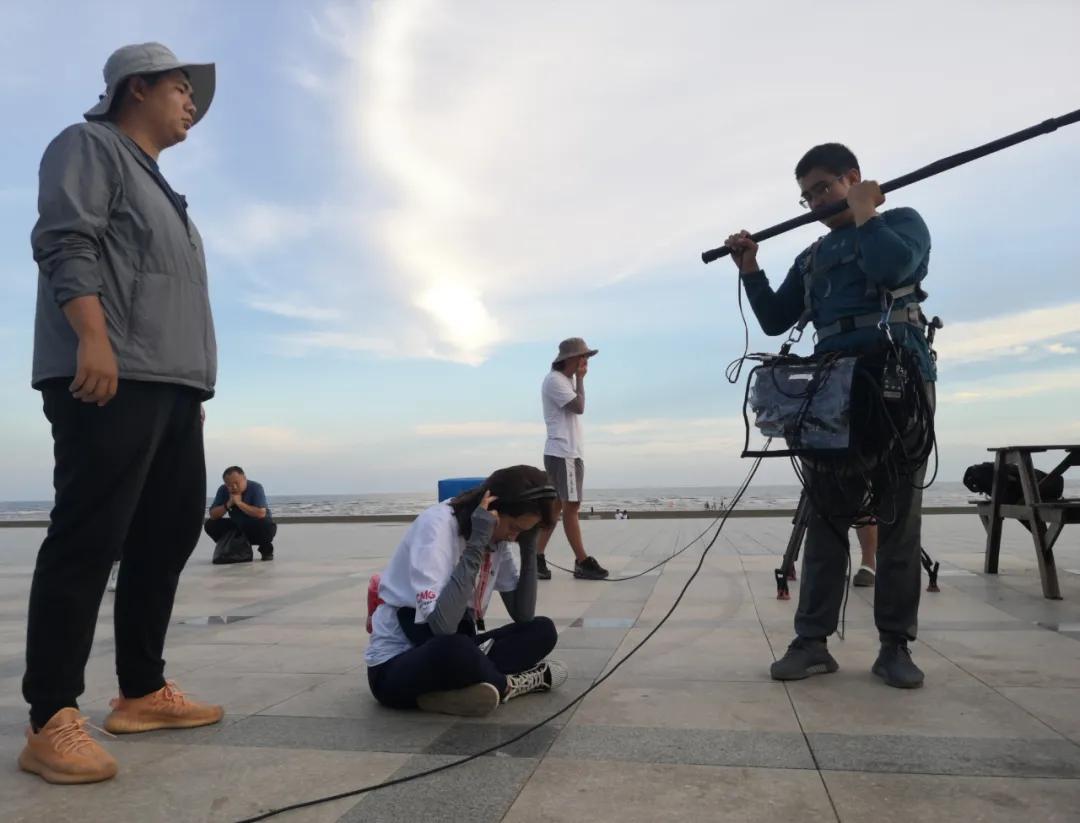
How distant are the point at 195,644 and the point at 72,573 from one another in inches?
74.7

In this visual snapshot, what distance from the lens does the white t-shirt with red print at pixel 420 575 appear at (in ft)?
8.81

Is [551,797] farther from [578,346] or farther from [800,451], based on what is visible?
[578,346]

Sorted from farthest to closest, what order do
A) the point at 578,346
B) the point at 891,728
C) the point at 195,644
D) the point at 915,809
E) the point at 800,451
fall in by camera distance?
the point at 578,346 < the point at 195,644 < the point at 800,451 < the point at 891,728 < the point at 915,809

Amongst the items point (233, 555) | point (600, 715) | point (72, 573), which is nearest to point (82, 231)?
point (72, 573)

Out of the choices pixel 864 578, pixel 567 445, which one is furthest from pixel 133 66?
pixel 864 578

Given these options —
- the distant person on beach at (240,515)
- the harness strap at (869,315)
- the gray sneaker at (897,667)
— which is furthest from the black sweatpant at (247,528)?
the gray sneaker at (897,667)

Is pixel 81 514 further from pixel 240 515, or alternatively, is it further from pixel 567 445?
pixel 240 515

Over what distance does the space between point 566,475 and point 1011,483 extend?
10.1 ft

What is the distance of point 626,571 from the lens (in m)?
6.54

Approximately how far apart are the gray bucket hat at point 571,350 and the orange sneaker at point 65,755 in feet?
15.0

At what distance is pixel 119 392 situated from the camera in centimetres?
223

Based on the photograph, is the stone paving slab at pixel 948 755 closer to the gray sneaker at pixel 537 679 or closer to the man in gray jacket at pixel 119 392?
the gray sneaker at pixel 537 679

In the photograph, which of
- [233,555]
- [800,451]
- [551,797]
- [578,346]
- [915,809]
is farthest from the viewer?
[233,555]

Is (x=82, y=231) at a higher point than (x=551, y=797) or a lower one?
higher
